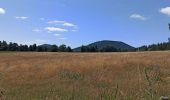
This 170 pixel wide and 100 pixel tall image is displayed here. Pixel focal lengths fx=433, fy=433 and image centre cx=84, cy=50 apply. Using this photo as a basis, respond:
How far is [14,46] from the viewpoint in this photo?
530 ft

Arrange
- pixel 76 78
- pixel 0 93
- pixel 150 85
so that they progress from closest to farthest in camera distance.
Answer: pixel 150 85 → pixel 0 93 → pixel 76 78

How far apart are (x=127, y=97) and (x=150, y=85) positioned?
1832 mm

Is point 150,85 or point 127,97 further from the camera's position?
point 127,97

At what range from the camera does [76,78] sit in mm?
18828

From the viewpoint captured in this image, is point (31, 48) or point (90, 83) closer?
point (90, 83)

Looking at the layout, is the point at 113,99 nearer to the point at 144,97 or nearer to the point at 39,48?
the point at 144,97

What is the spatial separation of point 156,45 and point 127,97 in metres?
143

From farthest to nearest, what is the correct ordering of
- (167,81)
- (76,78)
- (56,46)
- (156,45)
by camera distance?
1. (56,46)
2. (156,45)
3. (76,78)
4. (167,81)

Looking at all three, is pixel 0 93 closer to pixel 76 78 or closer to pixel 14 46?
pixel 76 78

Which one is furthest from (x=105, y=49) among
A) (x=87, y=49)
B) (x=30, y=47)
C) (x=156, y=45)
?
(x=30, y=47)

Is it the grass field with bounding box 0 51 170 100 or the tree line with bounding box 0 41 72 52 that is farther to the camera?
the tree line with bounding box 0 41 72 52

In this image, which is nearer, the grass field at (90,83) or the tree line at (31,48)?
the grass field at (90,83)

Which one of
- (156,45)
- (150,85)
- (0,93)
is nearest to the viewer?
(150,85)

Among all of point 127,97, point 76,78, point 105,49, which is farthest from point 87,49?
point 127,97
